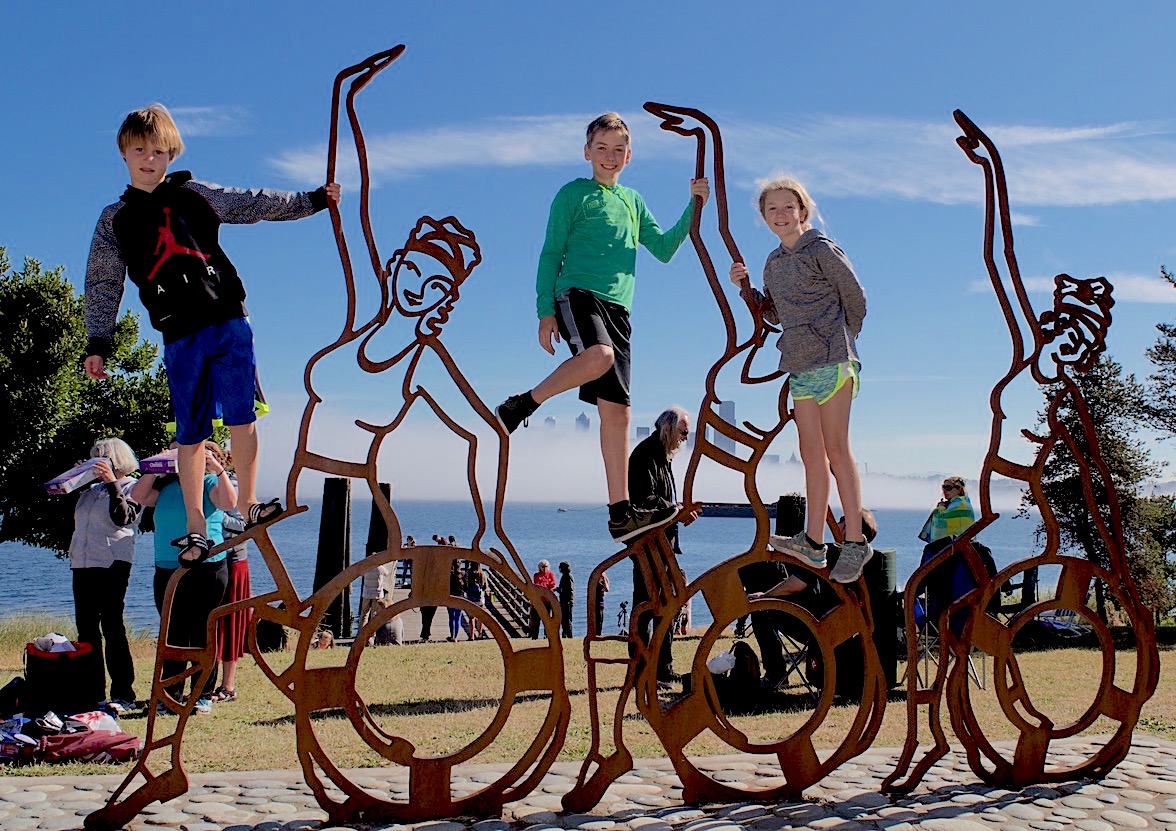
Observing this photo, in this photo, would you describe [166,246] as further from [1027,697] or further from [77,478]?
[1027,697]

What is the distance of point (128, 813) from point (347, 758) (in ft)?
4.76

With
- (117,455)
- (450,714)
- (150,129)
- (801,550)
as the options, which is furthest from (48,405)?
(801,550)

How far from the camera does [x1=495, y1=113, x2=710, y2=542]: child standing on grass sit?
15.7ft

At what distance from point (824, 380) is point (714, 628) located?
1254mm

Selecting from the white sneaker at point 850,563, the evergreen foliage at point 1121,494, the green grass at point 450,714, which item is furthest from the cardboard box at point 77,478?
the evergreen foliage at point 1121,494

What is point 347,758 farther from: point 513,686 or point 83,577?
point 83,577

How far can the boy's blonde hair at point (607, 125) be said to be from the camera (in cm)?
499

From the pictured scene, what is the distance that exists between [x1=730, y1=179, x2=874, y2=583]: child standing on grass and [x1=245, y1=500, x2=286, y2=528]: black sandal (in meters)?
2.24

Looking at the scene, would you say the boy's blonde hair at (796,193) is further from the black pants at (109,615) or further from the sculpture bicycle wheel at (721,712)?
the black pants at (109,615)

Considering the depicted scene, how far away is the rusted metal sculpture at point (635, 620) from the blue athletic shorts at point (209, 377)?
12.4 inches

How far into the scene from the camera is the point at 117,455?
7.02m

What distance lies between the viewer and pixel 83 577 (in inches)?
274

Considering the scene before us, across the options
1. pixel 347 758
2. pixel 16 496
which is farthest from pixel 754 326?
pixel 16 496

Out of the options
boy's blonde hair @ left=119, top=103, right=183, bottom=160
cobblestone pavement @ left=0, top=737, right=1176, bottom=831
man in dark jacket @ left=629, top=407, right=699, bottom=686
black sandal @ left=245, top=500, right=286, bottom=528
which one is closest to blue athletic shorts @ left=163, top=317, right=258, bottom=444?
black sandal @ left=245, top=500, right=286, bottom=528
